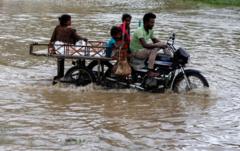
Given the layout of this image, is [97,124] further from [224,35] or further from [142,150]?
[224,35]

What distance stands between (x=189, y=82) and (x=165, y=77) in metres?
0.53

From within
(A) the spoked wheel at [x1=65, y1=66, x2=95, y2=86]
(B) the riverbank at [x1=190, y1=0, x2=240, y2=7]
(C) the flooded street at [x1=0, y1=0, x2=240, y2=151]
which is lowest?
(C) the flooded street at [x1=0, y1=0, x2=240, y2=151]

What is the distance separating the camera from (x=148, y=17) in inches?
428

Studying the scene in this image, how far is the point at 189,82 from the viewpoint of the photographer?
10.8 metres

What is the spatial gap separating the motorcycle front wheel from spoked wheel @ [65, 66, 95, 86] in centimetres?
188

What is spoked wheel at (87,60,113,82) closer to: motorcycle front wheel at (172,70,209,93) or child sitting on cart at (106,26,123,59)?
child sitting on cart at (106,26,123,59)

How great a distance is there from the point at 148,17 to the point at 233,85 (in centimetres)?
267

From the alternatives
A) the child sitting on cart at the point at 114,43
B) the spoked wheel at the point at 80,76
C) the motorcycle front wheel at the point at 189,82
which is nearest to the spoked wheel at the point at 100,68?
the spoked wheel at the point at 80,76

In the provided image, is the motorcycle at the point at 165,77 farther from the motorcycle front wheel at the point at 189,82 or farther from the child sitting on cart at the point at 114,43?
the child sitting on cart at the point at 114,43

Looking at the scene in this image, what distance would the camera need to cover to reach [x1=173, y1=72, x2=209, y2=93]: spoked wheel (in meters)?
10.7

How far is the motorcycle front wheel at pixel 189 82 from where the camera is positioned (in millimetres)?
10711

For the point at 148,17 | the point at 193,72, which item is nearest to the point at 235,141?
the point at 193,72

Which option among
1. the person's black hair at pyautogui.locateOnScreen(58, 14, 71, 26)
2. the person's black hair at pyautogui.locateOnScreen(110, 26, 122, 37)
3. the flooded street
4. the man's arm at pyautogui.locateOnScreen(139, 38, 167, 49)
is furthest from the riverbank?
the man's arm at pyautogui.locateOnScreen(139, 38, 167, 49)

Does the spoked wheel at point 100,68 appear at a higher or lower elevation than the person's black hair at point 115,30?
lower
